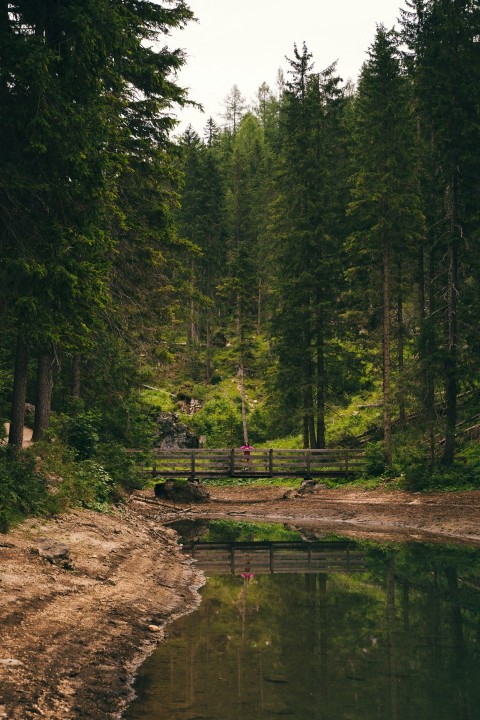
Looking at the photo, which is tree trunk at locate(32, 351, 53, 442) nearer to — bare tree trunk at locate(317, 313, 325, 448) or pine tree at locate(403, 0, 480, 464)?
pine tree at locate(403, 0, 480, 464)

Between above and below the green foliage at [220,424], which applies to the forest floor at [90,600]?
below

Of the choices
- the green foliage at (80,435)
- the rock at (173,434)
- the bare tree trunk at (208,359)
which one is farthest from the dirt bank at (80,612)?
the bare tree trunk at (208,359)

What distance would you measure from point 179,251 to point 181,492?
37.6ft

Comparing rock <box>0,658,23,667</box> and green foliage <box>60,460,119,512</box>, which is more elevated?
green foliage <box>60,460,119,512</box>

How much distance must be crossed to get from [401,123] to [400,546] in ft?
62.5

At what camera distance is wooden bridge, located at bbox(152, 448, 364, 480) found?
112ft

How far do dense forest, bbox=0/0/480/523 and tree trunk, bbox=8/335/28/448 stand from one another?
6cm

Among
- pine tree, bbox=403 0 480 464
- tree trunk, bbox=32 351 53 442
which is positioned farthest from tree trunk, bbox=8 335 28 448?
pine tree, bbox=403 0 480 464

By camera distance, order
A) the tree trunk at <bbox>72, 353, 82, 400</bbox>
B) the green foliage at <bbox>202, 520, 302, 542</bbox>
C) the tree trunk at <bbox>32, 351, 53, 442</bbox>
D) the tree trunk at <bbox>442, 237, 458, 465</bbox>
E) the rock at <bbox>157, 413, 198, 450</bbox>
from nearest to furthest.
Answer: the tree trunk at <bbox>32, 351, 53, 442</bbox> < the green foliage at <bbox>202, 520, 302, 542</bbox> < the tree trunk at <bbox>72, 353, 82, 400</bbox> < the tree trunk at <bbox>442, 237, 458, 465</bbox> < the rock at <bbox>157, 413, 198, 450</bbox>

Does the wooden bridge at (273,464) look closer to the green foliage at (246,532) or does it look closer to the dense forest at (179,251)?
the dense forest at (179,251)

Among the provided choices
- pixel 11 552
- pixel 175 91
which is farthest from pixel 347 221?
pixel 11 552

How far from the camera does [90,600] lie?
1140 cm

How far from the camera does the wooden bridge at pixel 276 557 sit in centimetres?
1831

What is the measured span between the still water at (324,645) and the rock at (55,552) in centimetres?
231
